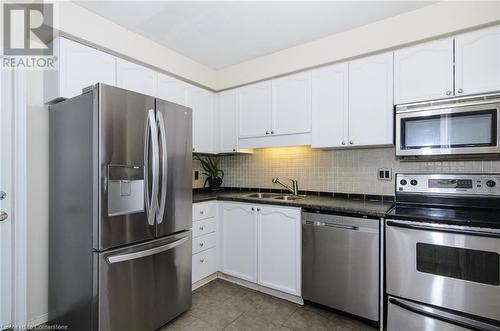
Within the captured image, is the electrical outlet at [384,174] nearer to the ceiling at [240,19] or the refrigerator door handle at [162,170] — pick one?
the ceiling at [240,19]

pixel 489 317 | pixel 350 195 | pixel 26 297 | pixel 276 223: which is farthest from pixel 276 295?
pixel 26 297

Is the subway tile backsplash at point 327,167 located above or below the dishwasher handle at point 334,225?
above

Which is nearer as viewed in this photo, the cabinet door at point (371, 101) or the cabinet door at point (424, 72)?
the cabinet door at point (424, 72)

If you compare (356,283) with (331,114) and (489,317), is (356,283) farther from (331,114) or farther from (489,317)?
(331,114)

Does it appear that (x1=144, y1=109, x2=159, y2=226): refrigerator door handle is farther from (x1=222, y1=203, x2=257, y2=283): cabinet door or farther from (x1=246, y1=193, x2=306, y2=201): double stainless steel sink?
(x1=246, y1=193, x2=306, y2=201): double stainless steel sink

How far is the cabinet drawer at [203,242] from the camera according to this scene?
2.46 m

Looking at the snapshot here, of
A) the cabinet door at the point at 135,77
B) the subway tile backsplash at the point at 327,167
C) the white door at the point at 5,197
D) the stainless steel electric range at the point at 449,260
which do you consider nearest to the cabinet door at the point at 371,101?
the subway tile backsplash at the point at 327,167

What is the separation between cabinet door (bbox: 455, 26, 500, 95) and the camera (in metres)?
1.73

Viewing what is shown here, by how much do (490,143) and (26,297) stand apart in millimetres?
3561

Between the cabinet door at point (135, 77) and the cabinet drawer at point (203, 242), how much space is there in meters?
1.51

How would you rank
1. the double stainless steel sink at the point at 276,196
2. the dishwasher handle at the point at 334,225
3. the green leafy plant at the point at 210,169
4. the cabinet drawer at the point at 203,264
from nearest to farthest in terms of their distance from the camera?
the dishwasher handle at the point at 334,225 < the cabinet drawer at the point at 203,264 < the double stainless steel sink at the point at 276,196 < the green leafy plant at the point at 210,169

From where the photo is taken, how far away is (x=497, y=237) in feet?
4.82

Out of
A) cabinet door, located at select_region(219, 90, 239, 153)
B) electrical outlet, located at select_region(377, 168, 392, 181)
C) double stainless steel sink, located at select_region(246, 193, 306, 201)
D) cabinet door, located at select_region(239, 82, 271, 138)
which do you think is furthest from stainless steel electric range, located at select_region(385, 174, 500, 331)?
cabinet door, located at select_region(219, 90, 239, 153)

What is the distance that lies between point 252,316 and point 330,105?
1.99m
